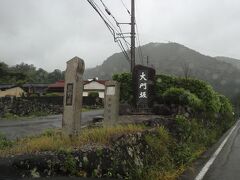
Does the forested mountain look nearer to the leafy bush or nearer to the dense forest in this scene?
the dense forest

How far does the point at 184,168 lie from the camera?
1316 centimetres

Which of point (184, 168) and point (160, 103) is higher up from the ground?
point (160, 103)

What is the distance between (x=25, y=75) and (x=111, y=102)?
243ft

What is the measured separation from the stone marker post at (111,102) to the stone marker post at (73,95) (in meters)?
3.93

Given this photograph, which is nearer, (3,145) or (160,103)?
(3,145)

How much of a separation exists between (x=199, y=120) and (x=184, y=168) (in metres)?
9.50

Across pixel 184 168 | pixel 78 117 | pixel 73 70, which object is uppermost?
pixel 73 70

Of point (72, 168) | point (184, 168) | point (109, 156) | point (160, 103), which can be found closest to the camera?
point (72, 168)

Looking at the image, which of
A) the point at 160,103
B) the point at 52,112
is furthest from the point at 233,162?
the point at 52,112

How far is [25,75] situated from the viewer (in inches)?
3469

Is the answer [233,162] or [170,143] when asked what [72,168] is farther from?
[233,162]

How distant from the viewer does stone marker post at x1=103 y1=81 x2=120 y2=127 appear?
16109 millimetres

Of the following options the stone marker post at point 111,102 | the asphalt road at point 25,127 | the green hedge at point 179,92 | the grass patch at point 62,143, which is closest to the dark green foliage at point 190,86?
the green hedge at point 179,92

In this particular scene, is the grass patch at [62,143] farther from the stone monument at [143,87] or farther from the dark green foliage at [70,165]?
the stone monument at [143,87]
